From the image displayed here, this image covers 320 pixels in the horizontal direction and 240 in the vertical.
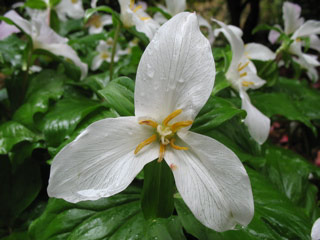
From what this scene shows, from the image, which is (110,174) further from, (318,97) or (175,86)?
(318,97)

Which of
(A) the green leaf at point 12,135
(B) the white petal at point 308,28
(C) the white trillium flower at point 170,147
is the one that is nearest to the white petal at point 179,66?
(C) the white trillium flower at point 170,147

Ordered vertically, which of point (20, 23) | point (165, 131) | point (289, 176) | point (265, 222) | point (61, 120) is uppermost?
point (20, 23)

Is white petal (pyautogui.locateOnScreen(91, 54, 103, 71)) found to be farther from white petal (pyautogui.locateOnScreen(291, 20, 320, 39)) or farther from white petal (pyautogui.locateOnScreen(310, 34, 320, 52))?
white petal (pyautogui.locateOnScreen(310, 34, 320, 52))

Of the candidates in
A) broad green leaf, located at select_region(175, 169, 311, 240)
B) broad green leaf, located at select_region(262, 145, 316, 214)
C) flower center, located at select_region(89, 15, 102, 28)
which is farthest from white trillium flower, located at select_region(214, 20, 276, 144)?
flower center, located at select_region(89, 15, 102, 28)

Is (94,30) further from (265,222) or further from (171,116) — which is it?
(265,222)

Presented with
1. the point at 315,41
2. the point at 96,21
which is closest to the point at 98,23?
the point at 96,21

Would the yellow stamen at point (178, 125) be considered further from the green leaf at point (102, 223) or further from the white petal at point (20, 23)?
the white petal at point (20, 23)

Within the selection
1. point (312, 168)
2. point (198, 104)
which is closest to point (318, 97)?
point (312, 168)
